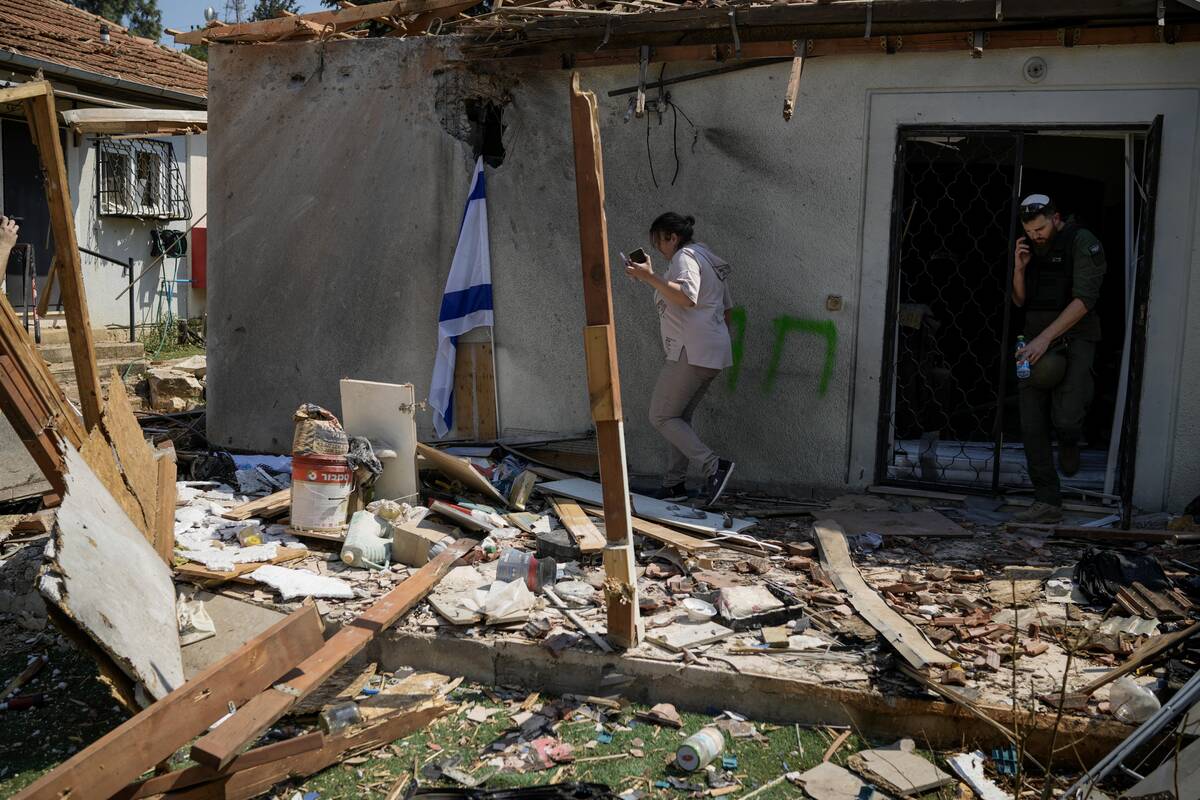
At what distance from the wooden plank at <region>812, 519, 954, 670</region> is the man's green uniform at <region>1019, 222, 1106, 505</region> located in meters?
1.58

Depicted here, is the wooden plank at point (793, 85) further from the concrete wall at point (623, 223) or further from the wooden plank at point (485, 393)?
the wooden plank at point (485, 393)

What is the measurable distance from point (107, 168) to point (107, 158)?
0.46 ft

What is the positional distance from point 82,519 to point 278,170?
484 cm

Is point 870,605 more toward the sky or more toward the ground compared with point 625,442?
more toward the ground

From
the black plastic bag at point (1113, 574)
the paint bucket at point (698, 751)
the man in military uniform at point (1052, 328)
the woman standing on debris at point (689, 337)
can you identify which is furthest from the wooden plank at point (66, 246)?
the man in military uniform at point (1052, 328)

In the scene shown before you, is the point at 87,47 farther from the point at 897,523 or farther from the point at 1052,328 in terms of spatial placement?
the point at 1052,328

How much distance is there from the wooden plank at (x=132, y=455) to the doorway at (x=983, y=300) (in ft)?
15.7

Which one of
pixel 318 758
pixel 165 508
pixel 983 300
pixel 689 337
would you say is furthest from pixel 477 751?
pixel 983 300

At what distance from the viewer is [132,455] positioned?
18.5 feet

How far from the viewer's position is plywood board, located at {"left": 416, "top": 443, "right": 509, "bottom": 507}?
691cm

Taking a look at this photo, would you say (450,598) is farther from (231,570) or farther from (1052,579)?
(1052,579)

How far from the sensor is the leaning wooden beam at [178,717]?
3.36m

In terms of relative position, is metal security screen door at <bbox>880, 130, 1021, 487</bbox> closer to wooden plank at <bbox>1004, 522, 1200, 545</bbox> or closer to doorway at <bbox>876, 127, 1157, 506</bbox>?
doorway at <bbox>876, 127, 1157, 506</bbox>

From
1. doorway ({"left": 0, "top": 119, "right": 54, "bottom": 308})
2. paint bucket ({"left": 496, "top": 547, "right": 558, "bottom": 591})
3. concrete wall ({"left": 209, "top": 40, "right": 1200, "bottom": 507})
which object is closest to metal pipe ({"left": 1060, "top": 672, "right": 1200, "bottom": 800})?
paint bucket ({"left": 496, "top": 547, "right": 558, "bottom": 591})
